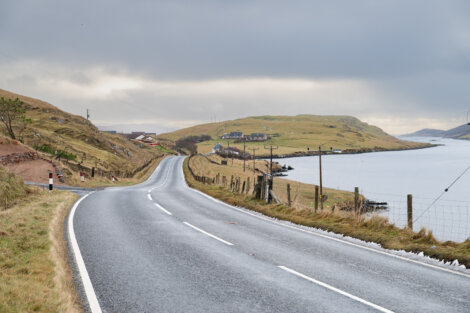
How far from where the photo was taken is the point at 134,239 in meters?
11.7

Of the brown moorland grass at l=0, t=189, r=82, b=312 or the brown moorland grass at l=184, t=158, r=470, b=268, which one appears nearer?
the brown moorland grass at l=0, t=189, r=82, b=312

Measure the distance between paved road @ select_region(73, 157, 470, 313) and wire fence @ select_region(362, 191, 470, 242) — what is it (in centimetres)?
2468

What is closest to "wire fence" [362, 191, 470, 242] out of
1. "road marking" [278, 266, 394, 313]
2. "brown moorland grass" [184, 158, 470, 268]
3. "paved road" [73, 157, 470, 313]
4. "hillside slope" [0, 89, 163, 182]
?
"brown moorland grass" [184, 158, 470, 268]

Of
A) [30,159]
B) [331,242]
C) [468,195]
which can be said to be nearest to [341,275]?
[331,242]

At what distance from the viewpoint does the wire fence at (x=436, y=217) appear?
39.7m

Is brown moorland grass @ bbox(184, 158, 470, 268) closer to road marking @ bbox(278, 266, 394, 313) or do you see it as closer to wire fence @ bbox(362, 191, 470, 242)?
road marking @ bbox(278, 266, 394, 313)

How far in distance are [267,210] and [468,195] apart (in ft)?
209

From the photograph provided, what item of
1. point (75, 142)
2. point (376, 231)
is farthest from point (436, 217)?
point (75, 142)

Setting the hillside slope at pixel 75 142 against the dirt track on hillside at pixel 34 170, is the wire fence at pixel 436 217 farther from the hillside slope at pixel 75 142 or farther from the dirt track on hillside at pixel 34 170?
the hillside slope at pixel 75 142

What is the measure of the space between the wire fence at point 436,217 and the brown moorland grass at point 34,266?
28289mm

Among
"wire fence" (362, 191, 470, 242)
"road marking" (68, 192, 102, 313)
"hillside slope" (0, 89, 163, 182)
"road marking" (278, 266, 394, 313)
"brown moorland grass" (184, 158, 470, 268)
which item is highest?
"hillside slope" (0, 89, 163, 182)

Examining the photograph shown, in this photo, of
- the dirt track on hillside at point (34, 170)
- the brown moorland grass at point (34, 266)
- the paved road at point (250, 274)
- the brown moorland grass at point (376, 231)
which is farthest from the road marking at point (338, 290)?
the dirt track on hillside at point (34, 170)

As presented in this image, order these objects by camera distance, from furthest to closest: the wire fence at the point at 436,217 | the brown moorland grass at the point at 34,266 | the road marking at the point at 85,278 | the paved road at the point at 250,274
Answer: the wire fence at the point at 436,217 < the paved road at the point at 250,274 < the road marking at the point at 85,278 < the brown moorland grass at the point at 34,266

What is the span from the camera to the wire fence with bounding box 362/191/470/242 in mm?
39688
